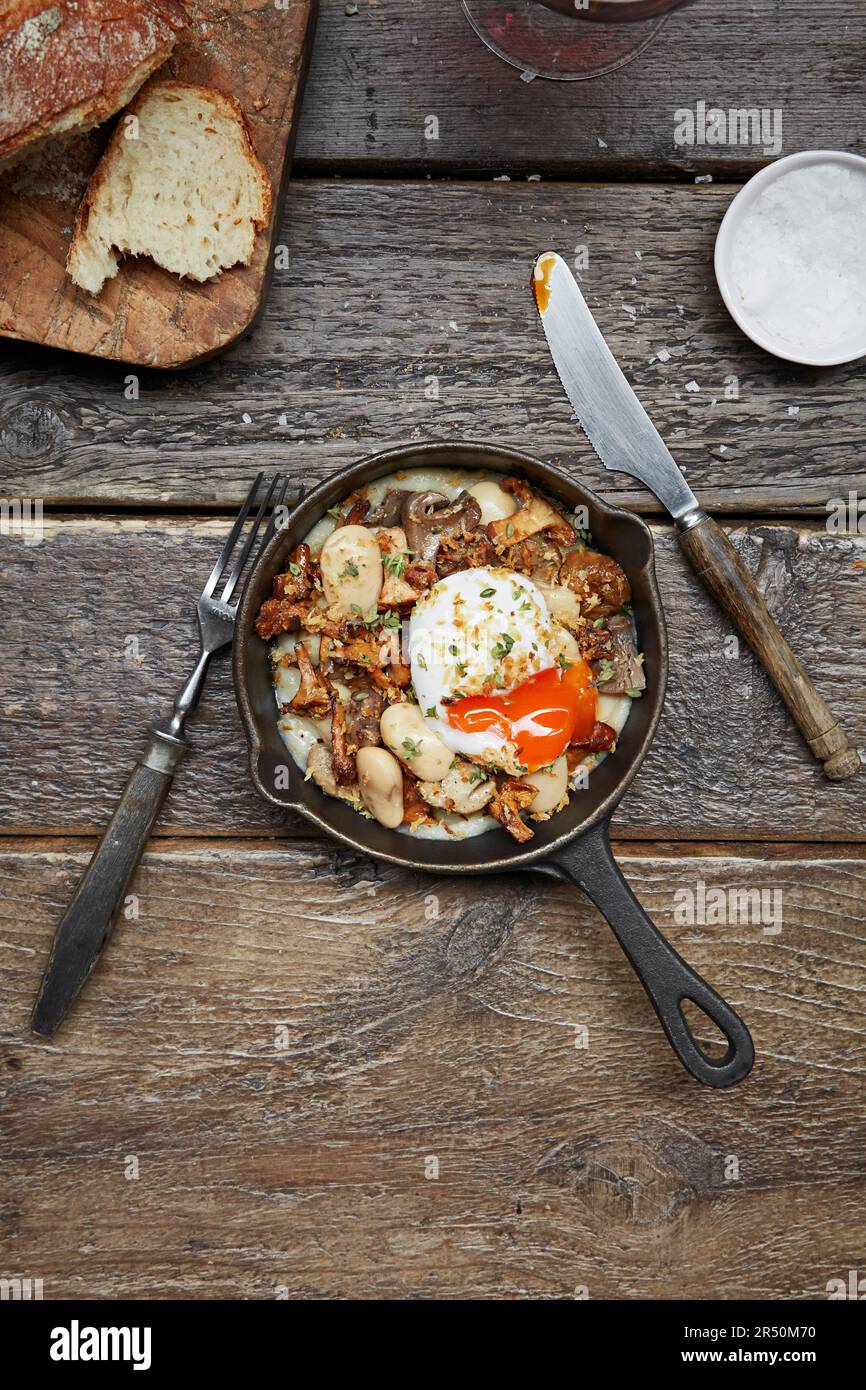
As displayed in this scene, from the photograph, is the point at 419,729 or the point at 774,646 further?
the point at 774,646

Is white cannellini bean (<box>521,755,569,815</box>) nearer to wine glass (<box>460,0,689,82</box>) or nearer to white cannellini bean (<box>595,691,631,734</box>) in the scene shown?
white cannellini bean (<box>595,691,631,734</box>)

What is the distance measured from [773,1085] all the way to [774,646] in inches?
27.4

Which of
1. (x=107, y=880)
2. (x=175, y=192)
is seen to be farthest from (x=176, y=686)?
(x=175, y=192)

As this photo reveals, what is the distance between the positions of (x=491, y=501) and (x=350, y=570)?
0.24 m

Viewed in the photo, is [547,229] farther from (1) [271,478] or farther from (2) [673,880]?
(2) [673,880]

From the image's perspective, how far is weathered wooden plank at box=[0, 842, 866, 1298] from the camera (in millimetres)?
1659

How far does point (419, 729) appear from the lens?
148 cm

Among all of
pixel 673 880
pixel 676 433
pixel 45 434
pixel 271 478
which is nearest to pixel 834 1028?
pixel 673 880

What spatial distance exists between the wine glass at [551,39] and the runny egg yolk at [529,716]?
957mm

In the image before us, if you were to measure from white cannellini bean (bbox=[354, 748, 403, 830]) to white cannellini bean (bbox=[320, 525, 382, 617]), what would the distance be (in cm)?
20

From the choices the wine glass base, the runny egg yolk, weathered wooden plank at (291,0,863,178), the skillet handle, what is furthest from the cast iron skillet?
the wine glass base

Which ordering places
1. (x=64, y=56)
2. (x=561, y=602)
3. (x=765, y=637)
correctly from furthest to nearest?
(x=765, y=637) < (x=561, y=602) < (x=64, y=56)

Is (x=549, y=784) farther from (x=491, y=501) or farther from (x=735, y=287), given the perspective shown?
(x=735, y=287)

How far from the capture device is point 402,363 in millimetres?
1655
